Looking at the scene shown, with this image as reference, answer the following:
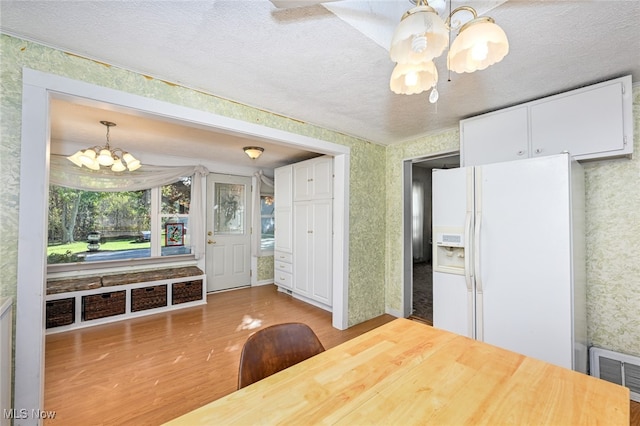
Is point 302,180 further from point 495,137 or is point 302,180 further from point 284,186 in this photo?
point 495,137

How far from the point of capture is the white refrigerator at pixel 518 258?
5.57 feet

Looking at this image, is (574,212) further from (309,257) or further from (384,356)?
(309,257)

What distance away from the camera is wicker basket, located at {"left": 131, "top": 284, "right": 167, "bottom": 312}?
11.4 ft

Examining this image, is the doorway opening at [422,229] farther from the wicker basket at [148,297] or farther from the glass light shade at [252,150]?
the wicker basket at [148,297]

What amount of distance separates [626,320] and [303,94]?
3020 mm

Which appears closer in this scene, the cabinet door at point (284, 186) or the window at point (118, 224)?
the window at point (118, 224)

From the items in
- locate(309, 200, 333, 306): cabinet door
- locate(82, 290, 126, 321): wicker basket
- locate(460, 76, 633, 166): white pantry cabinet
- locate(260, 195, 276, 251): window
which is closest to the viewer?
locate(460, 76, 633, 166): white pantry cabinet

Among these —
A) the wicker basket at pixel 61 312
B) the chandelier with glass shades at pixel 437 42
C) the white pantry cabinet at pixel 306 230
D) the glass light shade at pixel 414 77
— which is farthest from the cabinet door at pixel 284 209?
A: the chandelier with glass shades at pixel 437 42

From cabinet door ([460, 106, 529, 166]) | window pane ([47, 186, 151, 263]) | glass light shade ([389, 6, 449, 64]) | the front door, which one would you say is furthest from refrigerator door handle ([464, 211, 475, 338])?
window pane ([47, 186, 151, 263])

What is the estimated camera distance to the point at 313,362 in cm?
102

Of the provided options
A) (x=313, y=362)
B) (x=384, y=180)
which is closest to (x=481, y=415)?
(x=313, y=362)

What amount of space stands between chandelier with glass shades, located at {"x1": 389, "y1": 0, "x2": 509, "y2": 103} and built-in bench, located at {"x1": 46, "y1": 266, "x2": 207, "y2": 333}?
3978 mm

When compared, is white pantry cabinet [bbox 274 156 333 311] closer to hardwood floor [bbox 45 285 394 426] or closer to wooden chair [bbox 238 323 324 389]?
hardwood floor [bbox 45 285 394 426]

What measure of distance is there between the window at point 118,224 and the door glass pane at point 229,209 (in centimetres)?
51
